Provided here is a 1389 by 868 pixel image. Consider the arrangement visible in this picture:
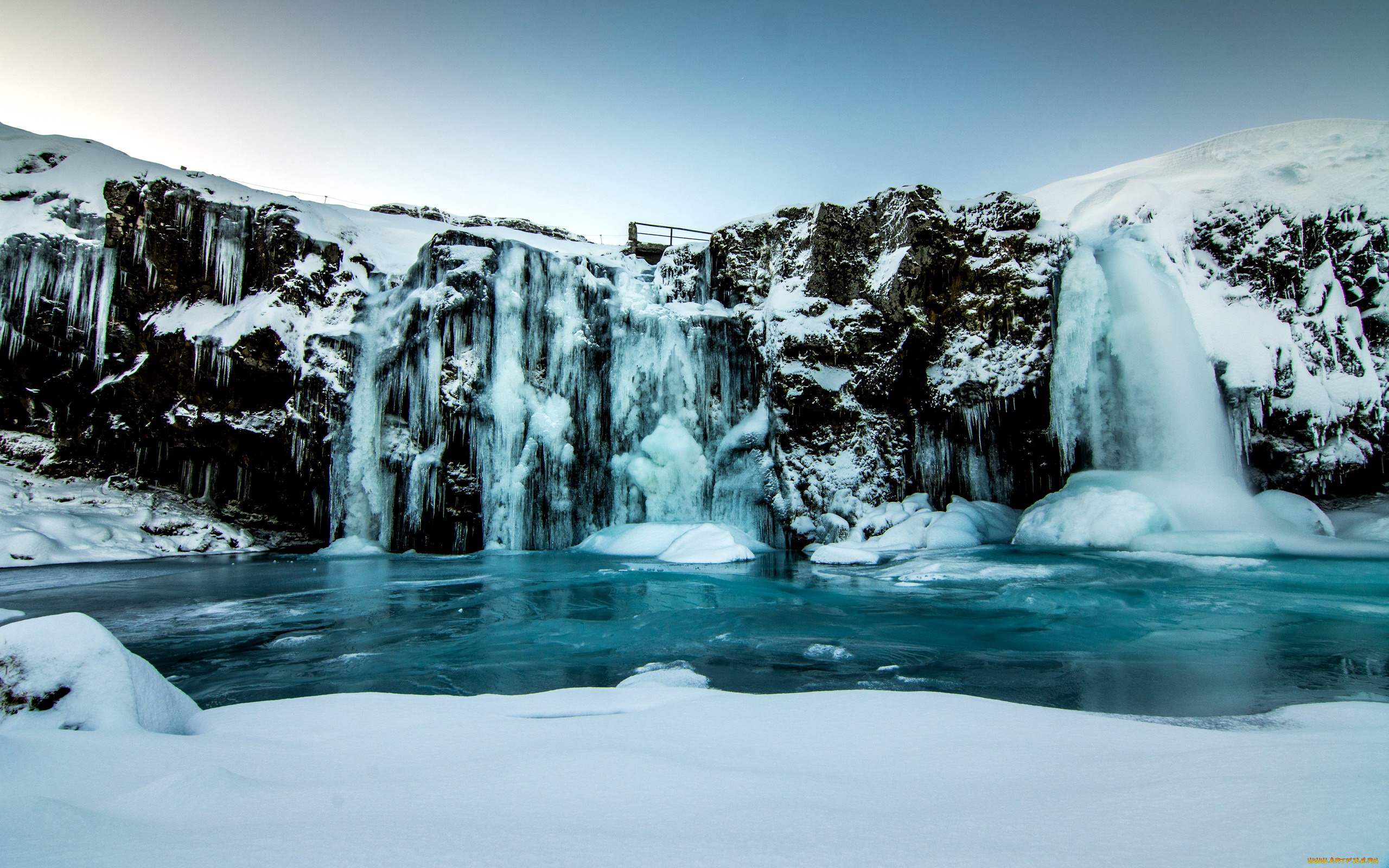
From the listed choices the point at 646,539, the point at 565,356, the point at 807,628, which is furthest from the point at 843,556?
the point at 565,356

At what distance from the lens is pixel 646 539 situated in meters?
16.5

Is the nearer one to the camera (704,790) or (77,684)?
(704,790)

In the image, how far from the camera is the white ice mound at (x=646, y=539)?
16078mm

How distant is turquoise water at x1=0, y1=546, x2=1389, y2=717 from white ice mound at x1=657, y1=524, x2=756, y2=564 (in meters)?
1.88

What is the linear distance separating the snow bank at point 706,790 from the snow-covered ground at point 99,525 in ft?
54.0

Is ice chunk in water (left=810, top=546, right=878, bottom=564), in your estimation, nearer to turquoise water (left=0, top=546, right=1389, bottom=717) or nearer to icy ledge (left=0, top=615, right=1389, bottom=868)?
turquoise water (left=0, top=546, right=1389, bottom=717)

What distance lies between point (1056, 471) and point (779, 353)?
774cm

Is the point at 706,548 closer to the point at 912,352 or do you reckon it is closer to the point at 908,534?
the point at 908,534

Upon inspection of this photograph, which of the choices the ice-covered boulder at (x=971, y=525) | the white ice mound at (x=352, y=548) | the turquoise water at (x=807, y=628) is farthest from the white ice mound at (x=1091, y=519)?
the white ice mound at (x=352, y=548)

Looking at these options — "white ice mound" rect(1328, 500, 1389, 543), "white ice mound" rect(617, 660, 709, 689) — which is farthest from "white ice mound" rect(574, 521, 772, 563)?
"white ice mound" rect(1328, 500, 1389, 543)

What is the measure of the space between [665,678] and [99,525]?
1841 centimetres

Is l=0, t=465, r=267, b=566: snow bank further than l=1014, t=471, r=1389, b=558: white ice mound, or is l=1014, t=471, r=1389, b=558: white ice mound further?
l=0, t=465, r=267, b=566: snow bank

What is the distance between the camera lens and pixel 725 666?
214 inches

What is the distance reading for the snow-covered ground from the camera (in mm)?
14141
